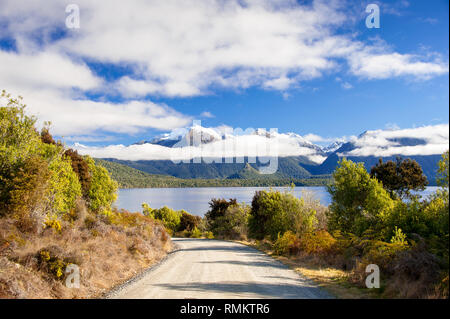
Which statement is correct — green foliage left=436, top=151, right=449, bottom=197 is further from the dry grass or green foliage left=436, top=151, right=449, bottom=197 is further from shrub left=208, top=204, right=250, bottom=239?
shrub left=208, top=204, right=250, bottom=239

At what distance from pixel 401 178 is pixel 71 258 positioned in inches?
1851

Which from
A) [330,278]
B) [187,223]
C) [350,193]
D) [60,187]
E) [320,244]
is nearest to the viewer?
[330,278]

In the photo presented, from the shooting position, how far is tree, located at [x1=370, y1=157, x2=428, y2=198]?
1838 inches

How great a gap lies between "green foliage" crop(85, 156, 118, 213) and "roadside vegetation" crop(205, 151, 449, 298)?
54.0 feet

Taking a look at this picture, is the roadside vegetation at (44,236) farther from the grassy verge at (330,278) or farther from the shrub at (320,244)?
the shrub at (320,244)

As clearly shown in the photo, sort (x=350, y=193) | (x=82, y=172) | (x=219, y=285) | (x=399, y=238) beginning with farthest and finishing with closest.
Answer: (x=82, y=172) → (x=350, y=193) → (x=399, y=238) → (x=219, y=285)

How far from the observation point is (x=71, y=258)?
12.4 m

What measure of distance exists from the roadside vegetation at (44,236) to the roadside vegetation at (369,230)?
32.7 feet

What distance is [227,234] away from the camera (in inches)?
2229

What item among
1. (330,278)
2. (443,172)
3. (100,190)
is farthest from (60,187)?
(443,172)

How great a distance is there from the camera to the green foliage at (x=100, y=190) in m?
29.9

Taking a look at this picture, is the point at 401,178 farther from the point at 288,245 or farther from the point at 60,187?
the point at 60,187

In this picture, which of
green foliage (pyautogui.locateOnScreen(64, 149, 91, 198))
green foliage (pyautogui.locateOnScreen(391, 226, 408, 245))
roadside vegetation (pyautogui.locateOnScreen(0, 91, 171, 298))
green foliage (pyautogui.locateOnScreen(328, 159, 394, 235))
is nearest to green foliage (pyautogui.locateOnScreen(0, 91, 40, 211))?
roadside vegetation (pyautogui.locateOnScreen(0, 91, 171, 298))
